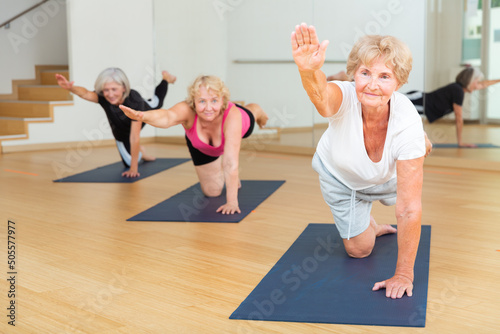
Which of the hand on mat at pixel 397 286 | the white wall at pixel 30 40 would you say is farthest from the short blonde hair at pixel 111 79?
the white wall at pixel 30 40

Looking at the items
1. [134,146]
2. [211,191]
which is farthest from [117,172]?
[211,191]

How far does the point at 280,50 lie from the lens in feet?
17.5

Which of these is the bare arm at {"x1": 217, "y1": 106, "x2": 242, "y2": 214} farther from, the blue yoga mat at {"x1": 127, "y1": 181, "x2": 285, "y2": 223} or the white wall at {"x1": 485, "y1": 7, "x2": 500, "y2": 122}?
the white wall at {"x1": 485, "y1": 7, "x2": 500, "y2": 122}

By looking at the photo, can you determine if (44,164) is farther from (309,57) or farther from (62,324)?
(309,57)

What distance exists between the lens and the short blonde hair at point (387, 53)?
1643 millimetres

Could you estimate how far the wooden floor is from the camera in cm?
159

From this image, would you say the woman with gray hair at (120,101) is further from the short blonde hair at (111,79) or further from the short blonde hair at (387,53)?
the short blonde hair at (387,53)

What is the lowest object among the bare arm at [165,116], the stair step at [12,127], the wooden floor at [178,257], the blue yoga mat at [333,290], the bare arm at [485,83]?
the wooden floor at [178,257]

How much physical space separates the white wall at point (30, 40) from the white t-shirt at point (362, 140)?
532 centimetres

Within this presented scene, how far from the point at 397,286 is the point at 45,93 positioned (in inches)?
208

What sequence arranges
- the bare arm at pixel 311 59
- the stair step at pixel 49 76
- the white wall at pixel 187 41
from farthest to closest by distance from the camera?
the stair step at pixel 49 76, the white wall at pixel 187 41, the bare arm at pixel 311 59

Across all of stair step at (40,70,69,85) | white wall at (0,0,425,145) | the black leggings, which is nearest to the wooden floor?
the black leggings

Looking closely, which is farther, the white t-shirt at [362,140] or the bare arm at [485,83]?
the bare arm at [485,83]

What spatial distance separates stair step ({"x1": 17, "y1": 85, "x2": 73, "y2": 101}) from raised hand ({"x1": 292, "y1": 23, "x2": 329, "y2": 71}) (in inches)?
199
